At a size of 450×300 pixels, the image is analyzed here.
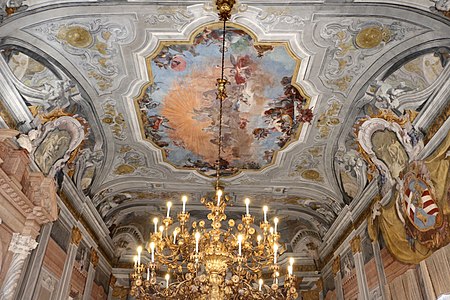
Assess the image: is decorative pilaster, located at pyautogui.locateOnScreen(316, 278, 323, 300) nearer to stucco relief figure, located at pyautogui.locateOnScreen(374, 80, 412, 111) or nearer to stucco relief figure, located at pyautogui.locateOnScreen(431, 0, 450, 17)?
stucco relief figure, located at pyautogui.locateOnScreen(374, 80, 412, 111)

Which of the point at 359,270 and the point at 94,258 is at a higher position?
the point at 94,258

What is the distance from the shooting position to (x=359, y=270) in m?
9.38

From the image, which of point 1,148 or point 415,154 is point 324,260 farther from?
point 1,148

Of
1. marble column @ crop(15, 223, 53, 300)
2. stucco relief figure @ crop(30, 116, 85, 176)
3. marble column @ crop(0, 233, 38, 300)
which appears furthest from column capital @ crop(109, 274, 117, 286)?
marble column @ crop(0, 233, 38, 300)

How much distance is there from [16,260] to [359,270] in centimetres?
754

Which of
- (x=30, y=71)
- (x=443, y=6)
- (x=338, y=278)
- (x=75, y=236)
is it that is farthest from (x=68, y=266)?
(x=443, y=6)

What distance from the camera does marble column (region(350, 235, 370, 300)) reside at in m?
9.03

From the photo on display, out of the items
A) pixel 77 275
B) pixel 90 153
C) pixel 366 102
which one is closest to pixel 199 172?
pixel 90 153

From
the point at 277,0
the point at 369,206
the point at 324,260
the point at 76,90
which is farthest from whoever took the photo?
the point at 324,260

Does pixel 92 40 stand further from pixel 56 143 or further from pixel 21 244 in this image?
pixel 21 244

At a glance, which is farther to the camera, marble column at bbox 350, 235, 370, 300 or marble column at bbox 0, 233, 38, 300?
marble column at bbox 350, 235, 370, 300

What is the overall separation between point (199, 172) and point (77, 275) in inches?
169

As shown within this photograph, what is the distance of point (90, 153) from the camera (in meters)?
9.52

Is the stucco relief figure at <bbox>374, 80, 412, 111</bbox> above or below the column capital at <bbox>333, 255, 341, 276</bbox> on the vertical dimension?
above
